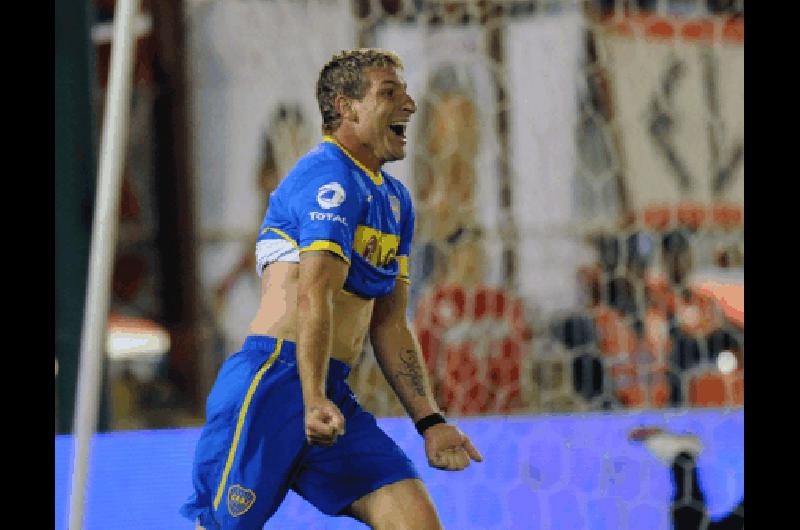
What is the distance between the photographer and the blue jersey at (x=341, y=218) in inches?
84.4

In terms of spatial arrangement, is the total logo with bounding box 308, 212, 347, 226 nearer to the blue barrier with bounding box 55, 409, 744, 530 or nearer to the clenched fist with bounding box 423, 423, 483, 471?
the clenched fist with bounding box 423, 423, 483, 471

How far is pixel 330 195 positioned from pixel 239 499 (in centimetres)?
58

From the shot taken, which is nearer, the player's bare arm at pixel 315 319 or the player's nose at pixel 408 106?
the player's bare arm at pixel 315 319

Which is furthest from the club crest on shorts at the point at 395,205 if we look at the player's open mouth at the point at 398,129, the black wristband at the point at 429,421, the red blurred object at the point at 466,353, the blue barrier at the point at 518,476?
the red blurred object at the point at 466,353

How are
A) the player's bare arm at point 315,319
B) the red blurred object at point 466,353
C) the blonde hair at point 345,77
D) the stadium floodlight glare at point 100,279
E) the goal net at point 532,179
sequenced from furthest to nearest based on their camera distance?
the goal net at point 532,179
the red blurred object at point 466,353
the blonde hair at point 345,77
the player's bare arm at point 315,319
the stadium floodlight glare at point 100,279

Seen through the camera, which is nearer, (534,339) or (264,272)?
(264,272)

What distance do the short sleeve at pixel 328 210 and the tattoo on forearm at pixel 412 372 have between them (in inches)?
12.7

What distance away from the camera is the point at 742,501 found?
130 inches

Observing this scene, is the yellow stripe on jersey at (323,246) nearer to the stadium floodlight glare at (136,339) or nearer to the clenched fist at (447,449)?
the clenched fist at (447,449)

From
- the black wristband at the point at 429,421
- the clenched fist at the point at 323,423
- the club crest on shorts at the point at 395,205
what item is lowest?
the black wristband at the point at 429,421

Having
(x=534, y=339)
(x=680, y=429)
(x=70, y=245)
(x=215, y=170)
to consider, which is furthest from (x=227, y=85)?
(x=680, y=429)
